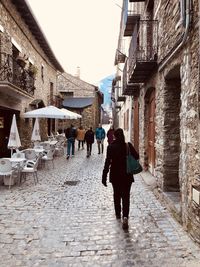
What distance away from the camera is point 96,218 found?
553 centimetres

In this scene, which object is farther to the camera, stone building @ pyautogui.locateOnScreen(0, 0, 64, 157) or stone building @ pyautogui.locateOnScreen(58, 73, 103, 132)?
stone building @ pyautogui.locateOnScreen(58, 73, 103, 132)

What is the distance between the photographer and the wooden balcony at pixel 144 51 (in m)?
8.12

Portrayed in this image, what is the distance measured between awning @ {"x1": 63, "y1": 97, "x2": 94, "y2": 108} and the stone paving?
22.3 m

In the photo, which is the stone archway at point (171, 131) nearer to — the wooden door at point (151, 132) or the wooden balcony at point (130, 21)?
the wooden door at point (151, 132)

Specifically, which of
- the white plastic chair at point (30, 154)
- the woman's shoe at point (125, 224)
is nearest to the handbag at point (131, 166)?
the woman's shoe at point (125, 224)

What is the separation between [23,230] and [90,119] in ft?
87.1

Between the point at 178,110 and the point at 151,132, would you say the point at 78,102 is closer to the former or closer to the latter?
the point at 151,132

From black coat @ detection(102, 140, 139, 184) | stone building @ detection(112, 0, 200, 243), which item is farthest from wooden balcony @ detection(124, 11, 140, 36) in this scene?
black coat @ detection(102, 140, 139, 184)

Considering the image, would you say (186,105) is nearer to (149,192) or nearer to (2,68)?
(149,192)

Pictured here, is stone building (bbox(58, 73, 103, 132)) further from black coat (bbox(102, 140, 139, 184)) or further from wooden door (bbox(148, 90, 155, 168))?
black coat (bbox(102, 140, 139, 184))

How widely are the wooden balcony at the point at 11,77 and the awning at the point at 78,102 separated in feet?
54.0

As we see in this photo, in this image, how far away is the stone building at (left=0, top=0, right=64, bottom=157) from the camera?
11.0 m

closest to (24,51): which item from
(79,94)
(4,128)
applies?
(4,128)

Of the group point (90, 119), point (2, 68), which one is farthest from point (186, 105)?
point (90, 119)
